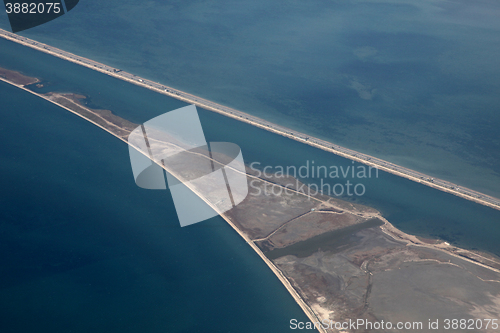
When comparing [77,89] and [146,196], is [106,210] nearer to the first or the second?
[146,196]

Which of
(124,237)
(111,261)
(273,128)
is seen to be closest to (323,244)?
(124,237)

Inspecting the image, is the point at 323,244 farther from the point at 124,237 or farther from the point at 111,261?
the point at 111,261

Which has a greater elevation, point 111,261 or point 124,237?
point 124,237

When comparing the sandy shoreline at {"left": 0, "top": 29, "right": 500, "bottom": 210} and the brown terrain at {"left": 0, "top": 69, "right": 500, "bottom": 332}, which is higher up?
the sandy shoreline at {"left": 0, "top": 29, "right": 500, "bottom": 210}

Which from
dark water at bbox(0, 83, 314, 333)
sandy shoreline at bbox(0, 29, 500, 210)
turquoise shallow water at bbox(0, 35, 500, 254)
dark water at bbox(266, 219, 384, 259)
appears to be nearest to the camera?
dark water at bbox(0, 83, 314, 333)

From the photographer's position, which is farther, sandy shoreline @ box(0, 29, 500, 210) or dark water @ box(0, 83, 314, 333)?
sandy shoreline @ box(0, 29, 500, 210)

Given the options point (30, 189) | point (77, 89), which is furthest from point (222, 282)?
point (77, 89)

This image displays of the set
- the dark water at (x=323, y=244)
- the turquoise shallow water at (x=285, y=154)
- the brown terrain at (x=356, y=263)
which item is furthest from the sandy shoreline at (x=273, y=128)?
the dark water at (x=323, y=244)

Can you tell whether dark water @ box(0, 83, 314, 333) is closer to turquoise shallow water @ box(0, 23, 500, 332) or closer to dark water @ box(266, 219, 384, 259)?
turquoise shallow water @ box(0, 23, 500, 332)

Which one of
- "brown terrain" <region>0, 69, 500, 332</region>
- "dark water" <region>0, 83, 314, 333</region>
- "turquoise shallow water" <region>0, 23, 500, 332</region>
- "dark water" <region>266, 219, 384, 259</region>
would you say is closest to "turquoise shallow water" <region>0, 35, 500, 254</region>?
"turquoise shallow water" <region>0, 23, 500, 332</region>
